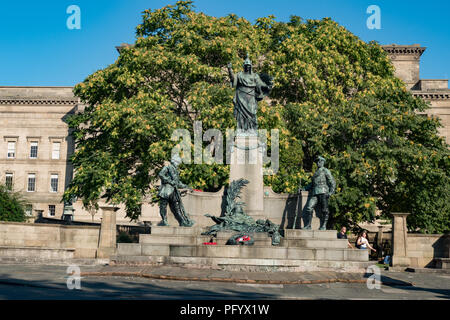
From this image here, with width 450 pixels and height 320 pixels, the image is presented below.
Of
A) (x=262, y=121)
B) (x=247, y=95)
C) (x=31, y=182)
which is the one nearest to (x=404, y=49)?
(x=262, y=121)

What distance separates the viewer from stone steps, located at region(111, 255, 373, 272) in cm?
1688

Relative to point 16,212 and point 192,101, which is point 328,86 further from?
point 16,212

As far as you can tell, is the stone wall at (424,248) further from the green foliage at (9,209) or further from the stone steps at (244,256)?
the green foliage at (9,209)

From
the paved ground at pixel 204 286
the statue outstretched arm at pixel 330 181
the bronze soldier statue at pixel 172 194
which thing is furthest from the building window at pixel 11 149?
the statue outstretched arm at pixel 330 181

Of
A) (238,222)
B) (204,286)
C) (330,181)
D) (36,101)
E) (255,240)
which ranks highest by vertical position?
(36,101)

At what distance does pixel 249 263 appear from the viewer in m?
17.0

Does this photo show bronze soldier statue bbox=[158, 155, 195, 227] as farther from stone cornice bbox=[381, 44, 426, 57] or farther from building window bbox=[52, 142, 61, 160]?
building window bbox=[52, 142, 61, 160]

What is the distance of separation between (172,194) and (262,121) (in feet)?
38.9

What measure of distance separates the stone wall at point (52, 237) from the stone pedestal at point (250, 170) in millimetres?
10745

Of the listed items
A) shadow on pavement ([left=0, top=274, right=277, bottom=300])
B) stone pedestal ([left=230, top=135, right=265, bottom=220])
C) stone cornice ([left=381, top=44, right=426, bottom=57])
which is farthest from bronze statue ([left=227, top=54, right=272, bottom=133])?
stone cornice ([left=381, top=44, right=426, bottom=57])

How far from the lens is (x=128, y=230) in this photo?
39.6 metres

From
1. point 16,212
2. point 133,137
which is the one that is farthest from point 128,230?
point 133,137

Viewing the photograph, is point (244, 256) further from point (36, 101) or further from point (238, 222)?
point (36, 101)
